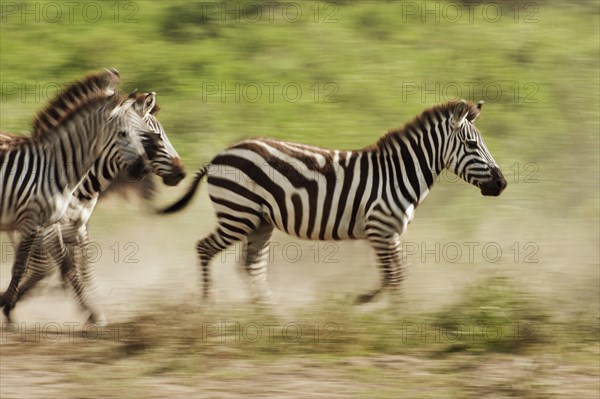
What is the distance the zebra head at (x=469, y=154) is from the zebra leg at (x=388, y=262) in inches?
34.2

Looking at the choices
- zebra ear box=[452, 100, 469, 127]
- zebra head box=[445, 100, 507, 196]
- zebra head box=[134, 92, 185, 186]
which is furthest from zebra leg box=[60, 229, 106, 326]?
zebra ear box=[452, 100, 469, 127]

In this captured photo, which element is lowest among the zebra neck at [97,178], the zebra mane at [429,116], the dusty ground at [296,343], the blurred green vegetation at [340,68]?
the dusty ground at [296,343]

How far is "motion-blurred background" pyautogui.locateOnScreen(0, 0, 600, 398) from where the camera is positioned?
742cm

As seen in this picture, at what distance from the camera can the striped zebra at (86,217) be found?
27.9ft

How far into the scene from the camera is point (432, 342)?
809 centimetres

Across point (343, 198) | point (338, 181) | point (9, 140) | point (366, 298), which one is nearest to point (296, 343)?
point (366, 298)

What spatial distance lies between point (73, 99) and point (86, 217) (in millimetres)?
1001

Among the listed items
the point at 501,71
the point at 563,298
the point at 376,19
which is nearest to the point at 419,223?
the point at 563,298

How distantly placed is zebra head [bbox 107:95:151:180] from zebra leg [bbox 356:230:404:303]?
78.2 inches

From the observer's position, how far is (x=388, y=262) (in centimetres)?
857

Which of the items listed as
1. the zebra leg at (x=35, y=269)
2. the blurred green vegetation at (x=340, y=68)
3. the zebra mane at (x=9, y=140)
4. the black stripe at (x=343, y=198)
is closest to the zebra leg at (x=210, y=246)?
the black stripe at (x=343, y=198)

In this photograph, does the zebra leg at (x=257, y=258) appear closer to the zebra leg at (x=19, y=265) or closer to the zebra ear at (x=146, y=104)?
the zebra ear at (x=146, y=104)

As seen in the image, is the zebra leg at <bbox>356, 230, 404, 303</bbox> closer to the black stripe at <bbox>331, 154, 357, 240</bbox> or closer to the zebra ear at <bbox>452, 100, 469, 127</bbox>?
the black stripe at <bbox>331, 154, 357, 240</bbox>

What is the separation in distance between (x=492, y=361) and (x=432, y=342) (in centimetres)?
54
